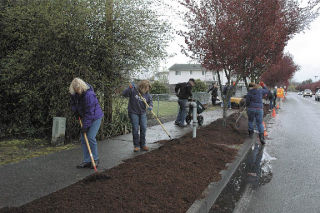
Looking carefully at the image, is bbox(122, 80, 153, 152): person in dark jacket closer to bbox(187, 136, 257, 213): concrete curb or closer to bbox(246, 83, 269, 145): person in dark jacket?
bbox(187, 136, 257, 213): concrete curb

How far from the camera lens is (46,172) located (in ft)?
14.7

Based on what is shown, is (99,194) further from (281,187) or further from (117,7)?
(117,7)

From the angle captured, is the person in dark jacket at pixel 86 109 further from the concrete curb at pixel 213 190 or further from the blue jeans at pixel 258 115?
the blue jeans at pixel 258 115

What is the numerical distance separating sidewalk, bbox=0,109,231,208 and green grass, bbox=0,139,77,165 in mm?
397

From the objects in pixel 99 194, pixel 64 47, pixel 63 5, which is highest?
pixel 63 5

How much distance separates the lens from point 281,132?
398 inches

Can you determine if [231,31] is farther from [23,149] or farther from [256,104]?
[23,149]

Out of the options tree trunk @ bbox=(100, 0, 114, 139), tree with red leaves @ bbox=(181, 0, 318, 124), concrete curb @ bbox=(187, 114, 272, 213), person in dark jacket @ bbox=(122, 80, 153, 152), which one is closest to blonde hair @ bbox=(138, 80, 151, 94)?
person in dark jacket @ bbox=(122, 80, 153, 152)

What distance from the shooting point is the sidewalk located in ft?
11.7

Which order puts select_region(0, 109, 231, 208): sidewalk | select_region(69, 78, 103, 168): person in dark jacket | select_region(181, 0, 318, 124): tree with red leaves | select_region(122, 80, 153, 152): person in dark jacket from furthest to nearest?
select_region(181, 0, 318, 124): tree with red leaves → select_region(122, 80, 153, 152): person in dark jacket → select_region(69, 78, 103, 168): person in dark jacket → select_region(0, 109, 231, 208): sidewalk

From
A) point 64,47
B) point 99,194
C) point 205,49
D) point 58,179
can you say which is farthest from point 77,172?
point 205,49

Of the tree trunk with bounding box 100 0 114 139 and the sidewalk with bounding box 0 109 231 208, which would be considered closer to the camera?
the sidewalk with bounding box 0 109 231 208

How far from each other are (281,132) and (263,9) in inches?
180

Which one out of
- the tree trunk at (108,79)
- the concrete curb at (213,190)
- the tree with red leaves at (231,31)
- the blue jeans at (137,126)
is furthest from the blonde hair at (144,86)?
the tree with red leaves at (231,31)
